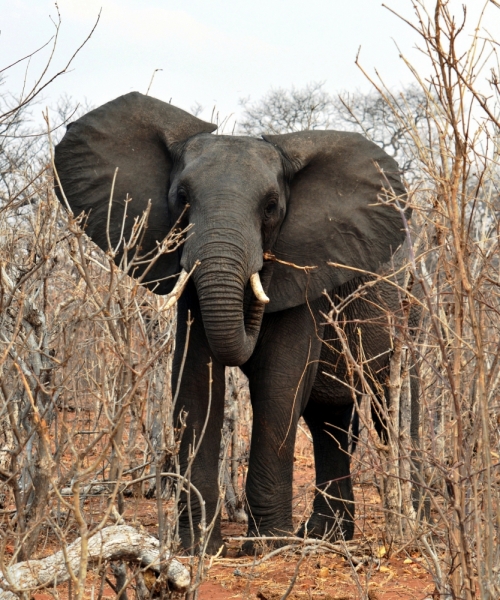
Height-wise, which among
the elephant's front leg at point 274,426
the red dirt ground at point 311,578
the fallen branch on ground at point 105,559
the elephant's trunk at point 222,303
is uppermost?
the elephant's trunk at point 222,303

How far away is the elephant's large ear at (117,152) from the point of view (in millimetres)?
5887

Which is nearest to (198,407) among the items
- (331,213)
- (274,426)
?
(274,426)

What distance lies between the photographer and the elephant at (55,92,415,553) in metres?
5.11

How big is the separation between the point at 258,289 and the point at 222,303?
0.39 metres

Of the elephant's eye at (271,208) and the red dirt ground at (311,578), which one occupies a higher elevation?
the elephant's eye at (271,208)

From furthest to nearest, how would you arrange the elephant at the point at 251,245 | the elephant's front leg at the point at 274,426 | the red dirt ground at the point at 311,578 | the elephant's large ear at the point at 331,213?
the elephant's large ear at the point at 331,213
the elephant's front leg at the point at 274,426
the elephant at the point at 251,245
the red dirt ground at the point at 311,578

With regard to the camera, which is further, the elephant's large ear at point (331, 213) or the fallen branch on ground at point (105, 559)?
the elephant's large ear at point (331, 213)

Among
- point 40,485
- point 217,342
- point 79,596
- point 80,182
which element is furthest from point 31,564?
point 80,182

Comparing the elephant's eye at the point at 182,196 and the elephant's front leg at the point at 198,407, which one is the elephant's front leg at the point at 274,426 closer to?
the elephant's front leg at the point at 198,407

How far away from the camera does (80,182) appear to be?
236 inches

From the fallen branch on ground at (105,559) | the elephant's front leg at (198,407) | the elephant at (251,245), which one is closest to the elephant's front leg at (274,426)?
the elephant at (251,245)

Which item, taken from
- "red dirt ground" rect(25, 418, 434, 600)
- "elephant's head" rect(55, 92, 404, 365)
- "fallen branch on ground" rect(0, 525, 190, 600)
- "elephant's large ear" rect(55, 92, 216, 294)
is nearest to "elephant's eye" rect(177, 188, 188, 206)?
"elephant's head" rect(55, 92, 404, 365)

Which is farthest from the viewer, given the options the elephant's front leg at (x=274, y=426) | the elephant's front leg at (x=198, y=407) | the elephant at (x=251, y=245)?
the elephant's front leg at (x=274, y=426)

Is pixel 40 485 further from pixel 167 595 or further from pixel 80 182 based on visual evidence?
pixel 80 182
